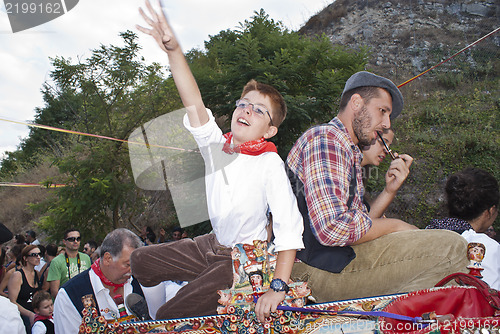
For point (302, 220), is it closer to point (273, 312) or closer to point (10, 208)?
point (273, 312)

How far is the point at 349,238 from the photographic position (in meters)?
1.93

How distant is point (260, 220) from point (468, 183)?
1754mm

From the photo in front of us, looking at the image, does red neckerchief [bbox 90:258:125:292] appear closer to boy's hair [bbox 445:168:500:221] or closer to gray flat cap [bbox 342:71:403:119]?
gray flat cap [bbox 342:71:403:119]

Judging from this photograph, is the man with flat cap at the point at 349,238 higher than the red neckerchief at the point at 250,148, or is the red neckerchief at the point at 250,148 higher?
the red neckerchief at the point at 250,148

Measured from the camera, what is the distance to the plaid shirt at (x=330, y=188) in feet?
6.24

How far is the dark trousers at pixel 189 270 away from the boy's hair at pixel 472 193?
1.88m

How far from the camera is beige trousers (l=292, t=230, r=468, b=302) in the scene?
1.92 meters

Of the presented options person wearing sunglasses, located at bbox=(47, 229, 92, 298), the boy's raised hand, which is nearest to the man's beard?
the boy's raised hand

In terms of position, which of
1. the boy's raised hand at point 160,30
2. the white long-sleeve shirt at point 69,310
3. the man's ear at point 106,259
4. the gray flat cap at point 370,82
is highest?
the boy's raised hand at point 160,30

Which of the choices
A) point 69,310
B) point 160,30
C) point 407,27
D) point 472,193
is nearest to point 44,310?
point 69,310

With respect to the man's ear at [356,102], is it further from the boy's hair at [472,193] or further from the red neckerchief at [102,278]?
the red neckerchief at [102,278]

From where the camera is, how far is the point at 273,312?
5.91 feet

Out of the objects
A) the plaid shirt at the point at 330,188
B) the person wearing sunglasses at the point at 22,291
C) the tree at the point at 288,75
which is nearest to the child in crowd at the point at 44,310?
the person wearing sunglasses at the point at 22,291

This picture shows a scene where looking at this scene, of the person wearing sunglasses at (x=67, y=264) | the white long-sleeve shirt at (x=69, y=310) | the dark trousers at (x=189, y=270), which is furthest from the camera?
the person wearing sunglasses at (x=67, y=264)
